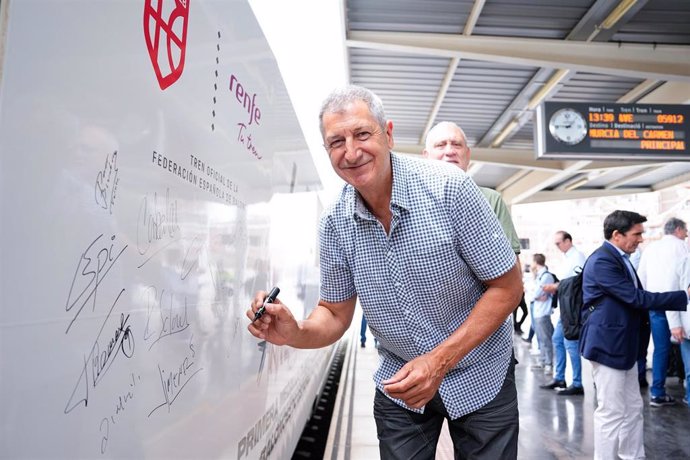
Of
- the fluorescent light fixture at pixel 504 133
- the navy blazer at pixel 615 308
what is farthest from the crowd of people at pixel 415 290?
the fluorescent light fixture at pixel 504 133

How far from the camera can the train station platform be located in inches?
173

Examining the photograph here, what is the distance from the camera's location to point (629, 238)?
12.3 feet

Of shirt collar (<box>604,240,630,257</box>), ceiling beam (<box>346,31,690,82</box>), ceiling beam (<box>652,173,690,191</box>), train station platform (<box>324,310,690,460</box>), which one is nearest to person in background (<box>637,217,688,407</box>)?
train station platform (<box>324,310,690,460</box>)

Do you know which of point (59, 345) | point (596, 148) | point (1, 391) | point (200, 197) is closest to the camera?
point (1, 391)

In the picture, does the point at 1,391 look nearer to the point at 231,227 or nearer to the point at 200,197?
the point at 200,197

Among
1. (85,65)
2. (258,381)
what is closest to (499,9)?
(258,381)

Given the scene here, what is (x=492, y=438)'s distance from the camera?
1712mm

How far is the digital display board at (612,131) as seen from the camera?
7461 millimetres

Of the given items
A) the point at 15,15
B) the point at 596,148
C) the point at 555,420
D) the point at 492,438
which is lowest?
the point at 555,420

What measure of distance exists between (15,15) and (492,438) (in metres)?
1.60
